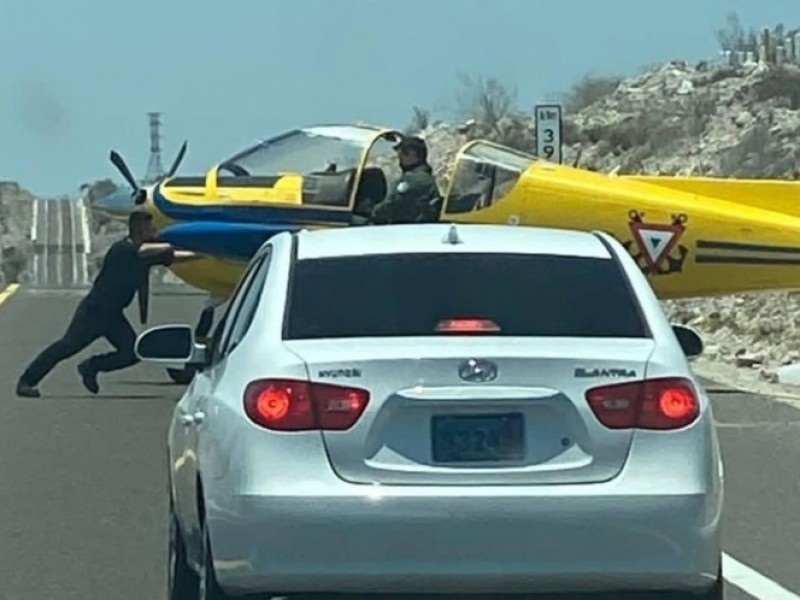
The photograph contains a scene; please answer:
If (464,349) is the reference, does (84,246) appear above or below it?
below

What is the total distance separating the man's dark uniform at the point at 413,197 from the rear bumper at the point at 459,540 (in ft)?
43.3

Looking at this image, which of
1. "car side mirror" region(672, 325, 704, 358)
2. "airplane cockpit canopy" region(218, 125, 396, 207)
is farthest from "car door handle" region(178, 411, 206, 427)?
"airplane cockpit canopy" region(218, 125, 396, 207)

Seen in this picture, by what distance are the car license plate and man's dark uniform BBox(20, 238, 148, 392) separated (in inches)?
462

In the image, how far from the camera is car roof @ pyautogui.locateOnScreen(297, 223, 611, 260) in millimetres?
8758

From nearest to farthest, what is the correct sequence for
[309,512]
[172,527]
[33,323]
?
[309,512] → [172,527] → [33,323]

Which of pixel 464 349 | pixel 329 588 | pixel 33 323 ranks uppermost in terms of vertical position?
pixel 464 349

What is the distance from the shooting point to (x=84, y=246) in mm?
101750

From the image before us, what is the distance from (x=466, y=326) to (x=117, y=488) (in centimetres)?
616

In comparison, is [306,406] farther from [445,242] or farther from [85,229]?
[85,229]

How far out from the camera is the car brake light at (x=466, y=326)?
323 inches

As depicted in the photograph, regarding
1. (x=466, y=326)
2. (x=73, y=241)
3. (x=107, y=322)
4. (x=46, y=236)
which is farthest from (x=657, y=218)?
(x=46, y=236)

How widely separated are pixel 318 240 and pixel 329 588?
68.2 inches

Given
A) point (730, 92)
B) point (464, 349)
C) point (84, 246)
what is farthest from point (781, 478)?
point (84, 246)

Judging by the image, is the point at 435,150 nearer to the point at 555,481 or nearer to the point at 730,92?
the point at 730,92
